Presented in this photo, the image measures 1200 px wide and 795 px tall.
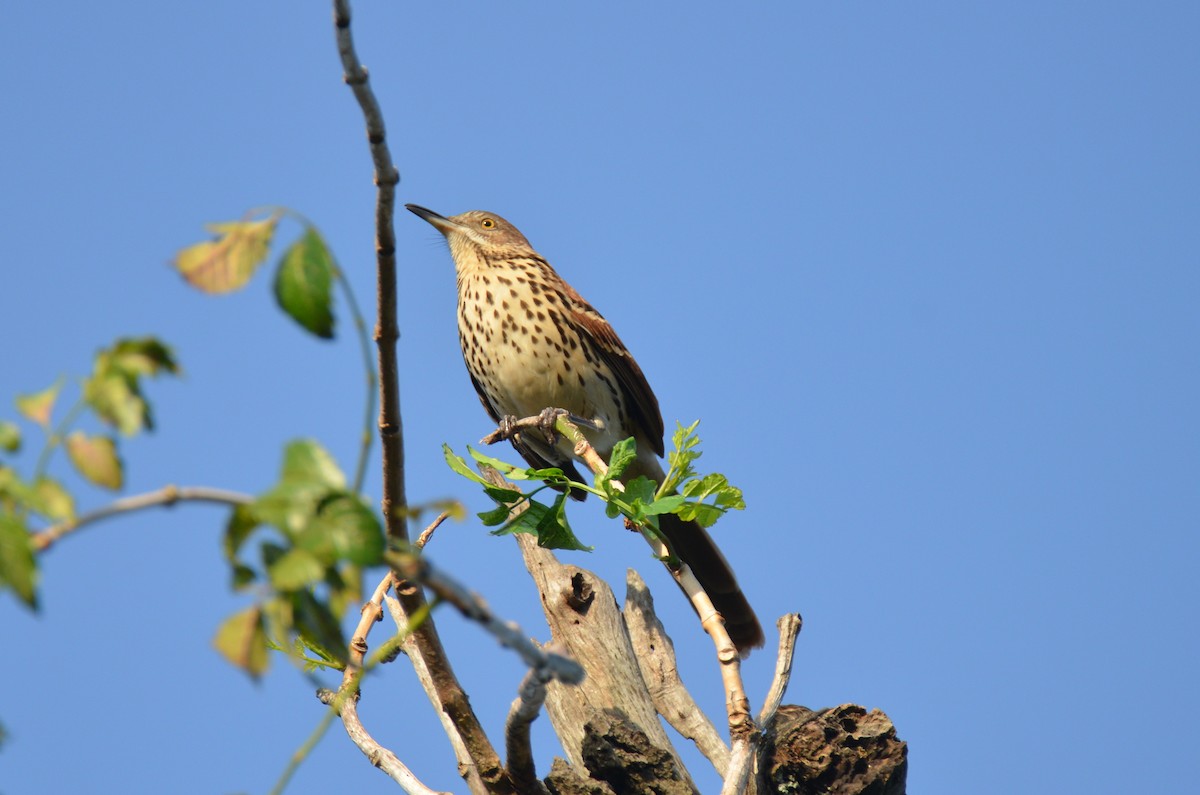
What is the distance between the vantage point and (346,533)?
4.54 feet

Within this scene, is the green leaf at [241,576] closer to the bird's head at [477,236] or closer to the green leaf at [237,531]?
the green leaf at [237,531]

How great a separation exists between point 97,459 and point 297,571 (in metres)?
0.32

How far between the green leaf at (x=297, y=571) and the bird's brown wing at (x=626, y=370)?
534cm

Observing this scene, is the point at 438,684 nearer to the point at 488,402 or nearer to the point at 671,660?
the point at 671,660

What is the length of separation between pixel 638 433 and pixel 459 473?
2.40 m

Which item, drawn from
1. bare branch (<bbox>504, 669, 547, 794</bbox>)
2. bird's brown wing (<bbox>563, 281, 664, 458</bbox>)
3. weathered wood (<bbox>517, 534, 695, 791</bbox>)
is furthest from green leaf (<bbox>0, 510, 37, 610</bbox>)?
bird's brown wing (<bbox>563, 281, 664, 458</bbox>)

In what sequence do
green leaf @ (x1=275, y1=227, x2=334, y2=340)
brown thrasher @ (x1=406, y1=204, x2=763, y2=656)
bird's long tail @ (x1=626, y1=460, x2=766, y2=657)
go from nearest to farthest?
green leaf @ (x1=275, y1=227, x2=334, y2=340), bird's long tail @ (x1=626, y1=460, x2=766, y2=657), brown thrasher @ (x1=406, y1=204, x2=763, y2=656)

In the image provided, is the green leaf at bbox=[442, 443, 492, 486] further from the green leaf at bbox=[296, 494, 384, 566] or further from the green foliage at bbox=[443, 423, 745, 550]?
the green leaf at bbox=[296, 494, 384, 566]

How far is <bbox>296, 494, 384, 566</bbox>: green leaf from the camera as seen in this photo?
1.37 meters

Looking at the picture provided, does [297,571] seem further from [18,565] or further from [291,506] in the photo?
[18,565]

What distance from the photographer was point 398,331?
225 centimetres

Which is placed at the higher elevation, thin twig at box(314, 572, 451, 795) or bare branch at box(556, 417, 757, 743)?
bare branch at box(556, 417, 757, 743)

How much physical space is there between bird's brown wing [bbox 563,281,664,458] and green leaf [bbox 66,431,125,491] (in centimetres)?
522

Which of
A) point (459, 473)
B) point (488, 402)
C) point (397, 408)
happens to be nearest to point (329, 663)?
point (459, 473)
